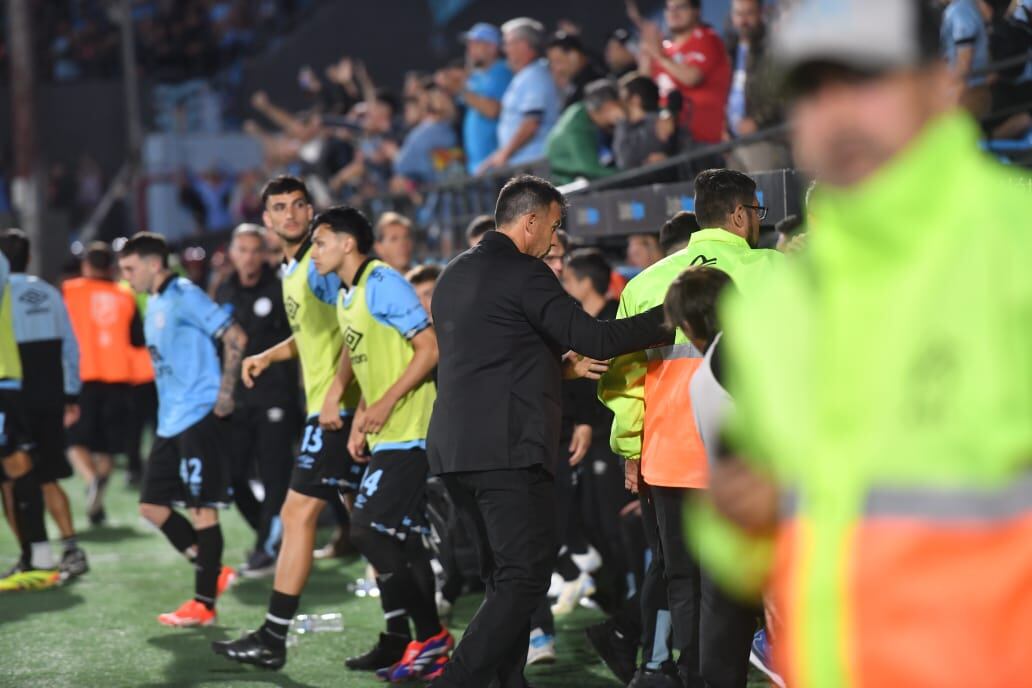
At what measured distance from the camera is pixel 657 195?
320 inches

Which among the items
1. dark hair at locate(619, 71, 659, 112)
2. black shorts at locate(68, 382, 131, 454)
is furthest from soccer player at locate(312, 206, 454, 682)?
black shorts at locate(68, 382, 131, 454)

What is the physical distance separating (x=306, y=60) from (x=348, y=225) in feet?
64.0

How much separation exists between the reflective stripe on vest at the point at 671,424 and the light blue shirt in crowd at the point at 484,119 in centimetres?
729

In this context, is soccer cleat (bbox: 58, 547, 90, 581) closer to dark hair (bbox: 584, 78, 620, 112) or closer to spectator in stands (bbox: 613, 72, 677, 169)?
spectator in stands (bbox: 613, 72, 677, 169)

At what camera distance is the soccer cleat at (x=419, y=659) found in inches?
256

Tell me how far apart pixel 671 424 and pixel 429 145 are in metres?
8.73

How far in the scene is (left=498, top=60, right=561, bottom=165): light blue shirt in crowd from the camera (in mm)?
11281

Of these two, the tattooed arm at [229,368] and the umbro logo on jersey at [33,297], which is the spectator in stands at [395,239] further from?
the umbro logo on jersey at [33,297]

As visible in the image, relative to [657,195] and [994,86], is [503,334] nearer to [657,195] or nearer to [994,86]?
[657,195]

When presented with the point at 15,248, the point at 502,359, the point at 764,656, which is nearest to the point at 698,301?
the point at 502,359

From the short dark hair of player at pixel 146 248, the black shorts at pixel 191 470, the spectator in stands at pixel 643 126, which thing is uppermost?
the spectator in stands at pixel 643 126

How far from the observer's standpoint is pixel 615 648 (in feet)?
21.1

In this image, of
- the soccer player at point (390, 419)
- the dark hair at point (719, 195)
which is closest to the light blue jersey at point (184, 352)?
the soccer player at point (390, 419)

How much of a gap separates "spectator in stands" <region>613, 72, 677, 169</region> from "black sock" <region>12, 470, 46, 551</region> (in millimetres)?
4171
